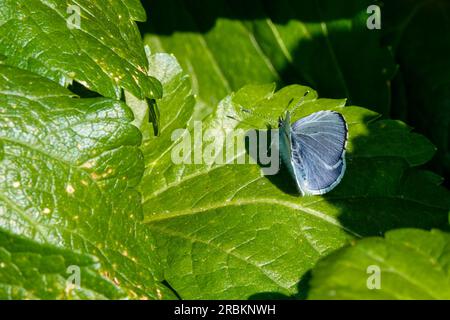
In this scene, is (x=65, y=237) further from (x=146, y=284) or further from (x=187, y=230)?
(x=187, y=230)

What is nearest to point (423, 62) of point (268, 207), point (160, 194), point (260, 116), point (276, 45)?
point (276, 45)

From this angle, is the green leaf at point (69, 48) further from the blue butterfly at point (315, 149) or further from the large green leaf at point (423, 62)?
the large green leaf at point (423, 62)

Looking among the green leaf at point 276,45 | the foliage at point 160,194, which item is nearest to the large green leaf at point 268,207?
the foliage at point 160,194

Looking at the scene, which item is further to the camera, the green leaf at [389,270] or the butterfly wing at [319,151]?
the butterfly wing at [319,151]

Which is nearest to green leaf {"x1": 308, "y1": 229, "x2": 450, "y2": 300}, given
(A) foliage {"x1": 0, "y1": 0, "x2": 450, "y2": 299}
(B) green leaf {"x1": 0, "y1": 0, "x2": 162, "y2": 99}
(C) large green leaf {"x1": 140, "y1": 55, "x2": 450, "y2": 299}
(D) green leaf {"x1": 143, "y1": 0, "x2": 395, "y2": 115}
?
(A) foliage {"x1": 0, "y1": 0, "x2": 450, "y2": 299}

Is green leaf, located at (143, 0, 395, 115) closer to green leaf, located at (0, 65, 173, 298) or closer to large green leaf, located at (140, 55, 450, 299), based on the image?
large green leaf, located at (140, 55, 450, 299)

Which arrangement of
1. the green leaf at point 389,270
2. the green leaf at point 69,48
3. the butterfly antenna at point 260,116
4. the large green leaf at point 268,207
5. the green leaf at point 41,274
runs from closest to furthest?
the green leaf at point 389,270 < the green leaf at point 41,274 < the green leaf at point 69,48 < the large green leaf at point 268,207 < the butterfly antenna at point 260,116

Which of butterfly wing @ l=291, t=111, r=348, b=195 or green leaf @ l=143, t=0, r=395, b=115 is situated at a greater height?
green leaf @ l=143, t=0, r=395, b=115
